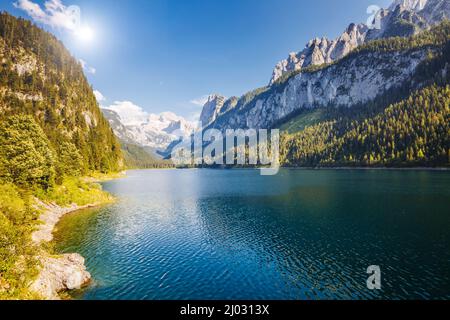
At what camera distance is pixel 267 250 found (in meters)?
38.6

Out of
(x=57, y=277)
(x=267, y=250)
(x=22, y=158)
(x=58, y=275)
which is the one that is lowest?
(x=267, y=250)

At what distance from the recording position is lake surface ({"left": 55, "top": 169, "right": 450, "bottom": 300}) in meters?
26.6

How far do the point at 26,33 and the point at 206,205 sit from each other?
22307cm

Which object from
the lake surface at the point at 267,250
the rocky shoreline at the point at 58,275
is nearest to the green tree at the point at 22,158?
the lake surface at the point at 267,250

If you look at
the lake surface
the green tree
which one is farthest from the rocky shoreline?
the green tree

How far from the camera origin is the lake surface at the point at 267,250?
87.2 feet

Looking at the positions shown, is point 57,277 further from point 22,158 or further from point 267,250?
point 22,158

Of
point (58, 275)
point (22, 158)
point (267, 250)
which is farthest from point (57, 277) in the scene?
point (22, 158)

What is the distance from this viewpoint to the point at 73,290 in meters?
26.1

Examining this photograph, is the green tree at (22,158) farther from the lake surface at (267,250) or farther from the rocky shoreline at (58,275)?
the rocky shoreline at (58,275)

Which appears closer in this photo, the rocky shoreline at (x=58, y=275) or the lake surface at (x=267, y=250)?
the rocky shoreline at (x=58, y=275)

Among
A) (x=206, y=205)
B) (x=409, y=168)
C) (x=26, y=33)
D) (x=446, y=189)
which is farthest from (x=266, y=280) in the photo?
(x=26, y=33)

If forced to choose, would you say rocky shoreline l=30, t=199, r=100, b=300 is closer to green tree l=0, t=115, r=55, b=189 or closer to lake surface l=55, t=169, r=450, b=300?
lake surface l=55, t=169, r=450, b=300

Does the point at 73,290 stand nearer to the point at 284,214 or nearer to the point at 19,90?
the point at 284,214
